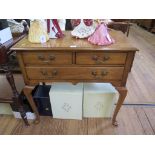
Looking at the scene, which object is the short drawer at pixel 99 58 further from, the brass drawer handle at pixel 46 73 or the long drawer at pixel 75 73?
Answer: the brass drawer handle at pixel 46 73

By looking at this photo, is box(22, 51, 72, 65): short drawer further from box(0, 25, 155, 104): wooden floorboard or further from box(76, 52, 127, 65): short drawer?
box(0, 25, 155, 104): wooden floorboard

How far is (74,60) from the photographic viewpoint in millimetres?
1025

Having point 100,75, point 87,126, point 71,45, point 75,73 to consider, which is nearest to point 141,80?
point 87,126

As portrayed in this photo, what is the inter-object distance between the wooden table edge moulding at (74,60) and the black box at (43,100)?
0.98ft

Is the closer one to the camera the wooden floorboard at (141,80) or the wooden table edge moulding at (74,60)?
the wooden table edge moulding at (74,60)

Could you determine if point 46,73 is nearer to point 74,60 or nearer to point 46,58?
point 46,58

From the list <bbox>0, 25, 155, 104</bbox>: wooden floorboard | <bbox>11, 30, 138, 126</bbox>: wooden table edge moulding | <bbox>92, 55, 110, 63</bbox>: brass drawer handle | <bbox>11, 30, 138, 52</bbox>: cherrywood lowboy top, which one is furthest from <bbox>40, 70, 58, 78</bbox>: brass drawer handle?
<bbox>0, 25, 155, 104</bbox>: wooden floorboard

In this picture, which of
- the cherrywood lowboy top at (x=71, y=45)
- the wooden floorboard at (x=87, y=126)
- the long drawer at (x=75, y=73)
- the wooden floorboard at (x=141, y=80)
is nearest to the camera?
the cherrywood lowboy top at (x=71, y=45)

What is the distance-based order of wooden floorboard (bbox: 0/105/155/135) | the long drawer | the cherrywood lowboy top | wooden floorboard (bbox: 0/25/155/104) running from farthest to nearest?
wooden floorboard (bbox: 0/25/155/104)
wooden floorboard (bbox: 0/105/155/135)
the long drawer
the cherrywood lowboy top

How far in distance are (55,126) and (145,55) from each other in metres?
2.31

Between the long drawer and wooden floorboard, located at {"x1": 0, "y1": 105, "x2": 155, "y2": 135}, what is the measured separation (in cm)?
59

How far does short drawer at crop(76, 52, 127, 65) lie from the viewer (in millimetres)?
987

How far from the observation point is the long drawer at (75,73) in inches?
41.7

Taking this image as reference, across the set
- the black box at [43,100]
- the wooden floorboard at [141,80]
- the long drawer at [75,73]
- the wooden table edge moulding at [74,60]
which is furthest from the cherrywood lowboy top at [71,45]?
the black box at [43,100]
